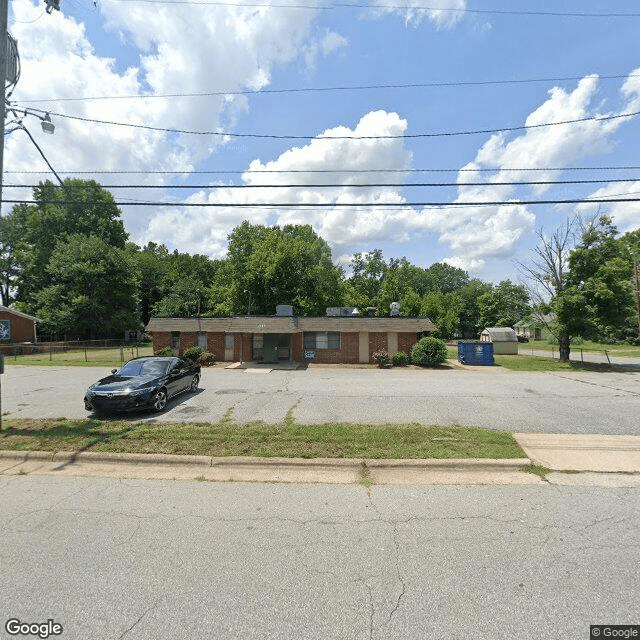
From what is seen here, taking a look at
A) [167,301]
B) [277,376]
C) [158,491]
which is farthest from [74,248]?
[158,491]

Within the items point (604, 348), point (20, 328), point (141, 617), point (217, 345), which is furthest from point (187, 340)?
point (604, 348)

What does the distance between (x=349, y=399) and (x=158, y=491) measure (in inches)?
278

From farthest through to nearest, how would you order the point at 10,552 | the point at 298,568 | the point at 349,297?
the point at 349,297 → the point at 10,552 → the point at 298,568

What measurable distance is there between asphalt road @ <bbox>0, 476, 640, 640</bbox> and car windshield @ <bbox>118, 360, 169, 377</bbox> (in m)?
5.56

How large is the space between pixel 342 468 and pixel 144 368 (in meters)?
7.68

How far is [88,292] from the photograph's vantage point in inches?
1544

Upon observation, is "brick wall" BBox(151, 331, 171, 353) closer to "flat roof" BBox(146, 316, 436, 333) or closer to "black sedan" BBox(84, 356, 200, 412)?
"flat roof" BBox(146, 316, 436, 333)

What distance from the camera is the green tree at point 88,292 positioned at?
124 feet

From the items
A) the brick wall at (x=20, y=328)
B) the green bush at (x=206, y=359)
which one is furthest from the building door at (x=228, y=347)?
the brick wall at (x=20, y=328)

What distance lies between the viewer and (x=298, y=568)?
11.1ft

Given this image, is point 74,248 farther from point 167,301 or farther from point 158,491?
point 158,491

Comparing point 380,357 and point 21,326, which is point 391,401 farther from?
point 21,326

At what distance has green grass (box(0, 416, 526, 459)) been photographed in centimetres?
633

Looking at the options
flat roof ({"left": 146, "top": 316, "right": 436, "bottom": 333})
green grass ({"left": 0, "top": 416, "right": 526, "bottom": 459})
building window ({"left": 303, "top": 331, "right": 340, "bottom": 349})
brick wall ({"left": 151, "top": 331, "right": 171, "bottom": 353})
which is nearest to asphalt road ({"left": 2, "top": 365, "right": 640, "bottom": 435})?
green grass ({"left": 0, "top": 416, "right": 526, "bottom": 459})
